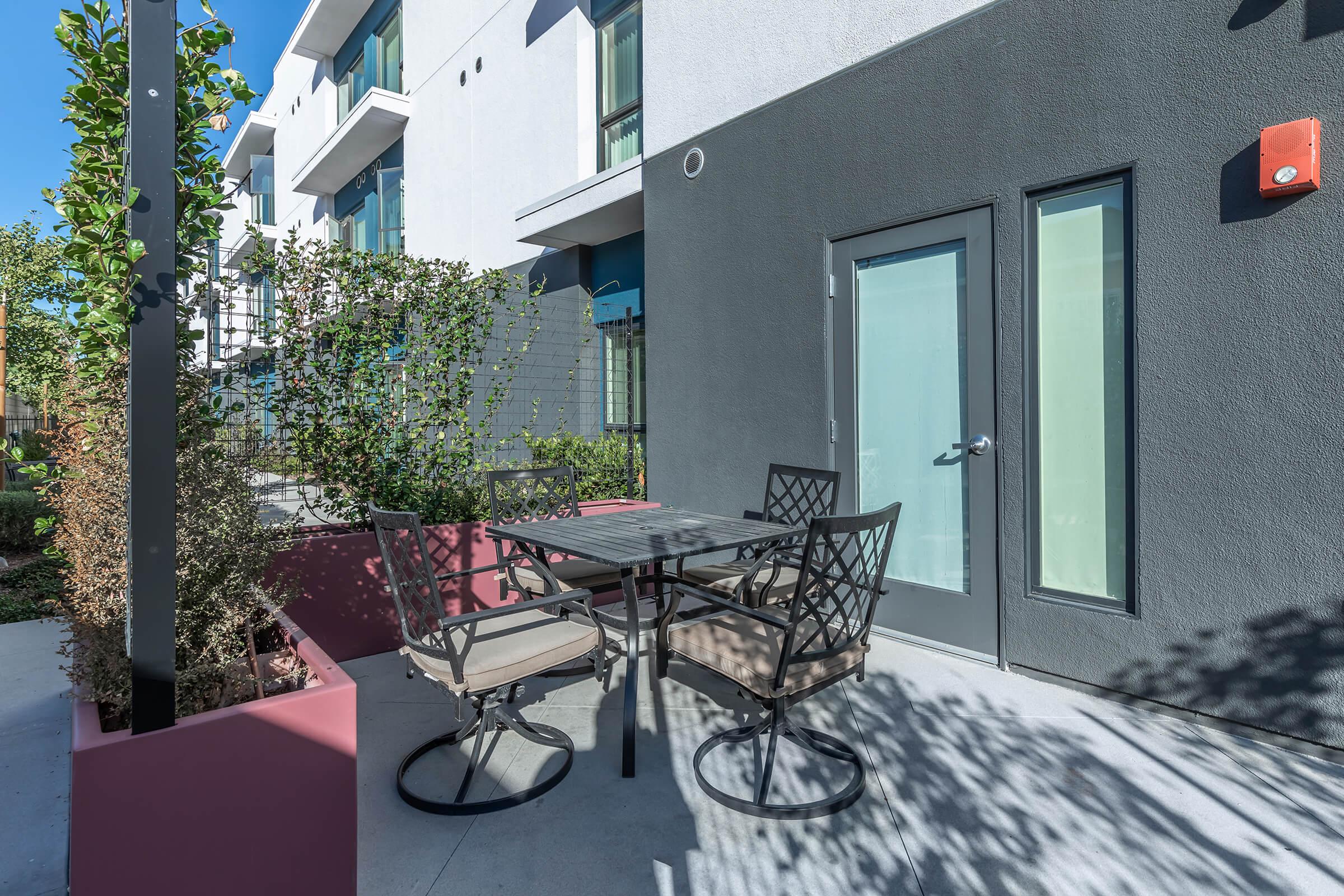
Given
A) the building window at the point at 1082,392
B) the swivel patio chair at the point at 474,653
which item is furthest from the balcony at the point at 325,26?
the swivel patio chair at the point at 474,653

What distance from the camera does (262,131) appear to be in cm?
1579

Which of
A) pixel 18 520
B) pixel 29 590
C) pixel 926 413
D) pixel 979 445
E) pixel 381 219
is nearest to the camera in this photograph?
pixel 979 445

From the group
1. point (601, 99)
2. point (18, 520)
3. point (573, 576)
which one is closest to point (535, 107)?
point (601, 99)

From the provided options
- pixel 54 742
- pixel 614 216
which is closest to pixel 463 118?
pixel 614 216

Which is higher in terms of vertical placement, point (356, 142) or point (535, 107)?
point (356, 142)

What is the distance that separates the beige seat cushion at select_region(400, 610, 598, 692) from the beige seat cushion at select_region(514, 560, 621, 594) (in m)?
0.74

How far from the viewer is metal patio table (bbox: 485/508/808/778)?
2.64m

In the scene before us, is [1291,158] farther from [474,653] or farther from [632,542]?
[474,653]

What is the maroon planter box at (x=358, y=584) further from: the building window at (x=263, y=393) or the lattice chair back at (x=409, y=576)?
the lattice chair back at (x=409, y=576)

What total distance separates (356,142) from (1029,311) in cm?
1054

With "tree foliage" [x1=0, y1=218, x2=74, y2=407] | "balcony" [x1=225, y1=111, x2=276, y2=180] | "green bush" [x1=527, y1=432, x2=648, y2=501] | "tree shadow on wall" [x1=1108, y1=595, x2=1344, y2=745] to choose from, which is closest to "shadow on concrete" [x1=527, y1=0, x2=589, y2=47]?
"green bush" [x1=527, y1=432, x2=648, y2=501]

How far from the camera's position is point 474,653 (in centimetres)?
240

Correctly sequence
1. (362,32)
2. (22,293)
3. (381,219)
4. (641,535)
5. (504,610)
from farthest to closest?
(362,32), (381,219), (22,293), (641,535), (504,610)

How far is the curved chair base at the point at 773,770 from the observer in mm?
2281
